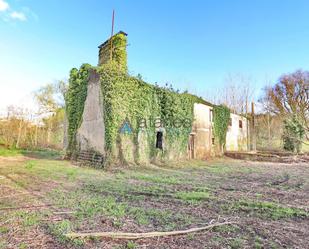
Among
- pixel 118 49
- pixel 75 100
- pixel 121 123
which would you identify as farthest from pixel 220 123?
pixel 75 100

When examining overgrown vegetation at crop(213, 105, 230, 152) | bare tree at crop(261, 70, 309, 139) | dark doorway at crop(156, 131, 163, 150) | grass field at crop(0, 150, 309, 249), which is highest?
bare tree at crop(261, 70, 309, 139)

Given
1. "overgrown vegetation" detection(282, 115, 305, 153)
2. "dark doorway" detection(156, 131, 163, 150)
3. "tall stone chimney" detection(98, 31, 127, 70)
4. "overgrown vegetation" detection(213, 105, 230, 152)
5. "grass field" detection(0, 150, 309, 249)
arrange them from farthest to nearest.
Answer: "overgrown vegetation" detection(282, 115, 305, 153), "overgrown vegetation" detection(213, 105, 230, 152), "dark doorway" detection(156, 131, 163, 150), "tall stone chimney" detection(98, 31, 127, 70), "grass field" detection(0, 150, 309, 249)

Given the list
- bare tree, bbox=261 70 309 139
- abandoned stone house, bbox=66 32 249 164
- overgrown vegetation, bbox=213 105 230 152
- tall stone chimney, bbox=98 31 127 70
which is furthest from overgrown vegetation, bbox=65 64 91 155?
bare tree, bbox=261 70 309 139

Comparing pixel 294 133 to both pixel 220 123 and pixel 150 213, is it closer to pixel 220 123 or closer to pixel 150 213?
pixel 220 123

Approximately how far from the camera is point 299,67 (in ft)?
72.9

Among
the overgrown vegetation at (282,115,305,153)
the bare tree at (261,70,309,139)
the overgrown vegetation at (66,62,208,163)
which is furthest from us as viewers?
the bare tree at (261,70,309,139)

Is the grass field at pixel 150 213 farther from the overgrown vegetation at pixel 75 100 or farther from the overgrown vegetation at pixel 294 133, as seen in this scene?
the overgrown vegetation at pixel 294 133

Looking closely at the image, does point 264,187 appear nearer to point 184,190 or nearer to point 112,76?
point 184,190

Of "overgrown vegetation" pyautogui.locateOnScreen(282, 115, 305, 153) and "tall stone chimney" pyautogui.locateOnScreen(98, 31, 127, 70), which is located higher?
"tall stone chimney" pyautogui.locateOnScreen(98, 31, 127, 70)

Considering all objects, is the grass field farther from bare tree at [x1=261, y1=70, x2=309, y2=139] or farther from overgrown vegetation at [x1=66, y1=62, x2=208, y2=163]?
bare tree at [x1=261, y1=70, x2=309, y2=139]

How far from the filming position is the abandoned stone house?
34.3 ft

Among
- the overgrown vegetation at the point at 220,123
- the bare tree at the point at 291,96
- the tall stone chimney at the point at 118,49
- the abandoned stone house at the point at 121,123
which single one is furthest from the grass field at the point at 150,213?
the bare tree at the point at 291,96

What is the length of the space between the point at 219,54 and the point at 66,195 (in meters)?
18.0

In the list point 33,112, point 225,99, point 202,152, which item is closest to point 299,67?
point 225,99
